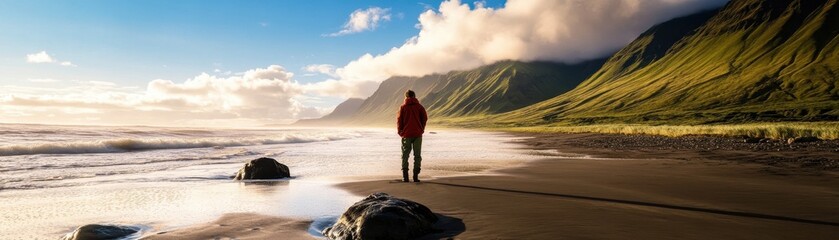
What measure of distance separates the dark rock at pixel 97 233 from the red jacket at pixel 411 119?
7.41 meters

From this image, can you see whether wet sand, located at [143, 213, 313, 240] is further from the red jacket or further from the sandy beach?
→ the red jacket

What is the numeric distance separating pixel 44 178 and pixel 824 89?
151678mm

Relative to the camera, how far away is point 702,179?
1212 centimetres

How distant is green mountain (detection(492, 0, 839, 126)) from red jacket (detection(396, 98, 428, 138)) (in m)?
103

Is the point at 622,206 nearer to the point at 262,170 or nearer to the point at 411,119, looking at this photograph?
the point at 411,119

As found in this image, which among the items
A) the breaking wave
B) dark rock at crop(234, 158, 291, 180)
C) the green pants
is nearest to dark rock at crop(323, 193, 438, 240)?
the green pants

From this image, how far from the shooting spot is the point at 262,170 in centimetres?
1340

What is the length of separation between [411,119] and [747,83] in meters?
159

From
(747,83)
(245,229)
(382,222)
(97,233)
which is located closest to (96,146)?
(97,233)

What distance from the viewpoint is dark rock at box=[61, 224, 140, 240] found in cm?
578

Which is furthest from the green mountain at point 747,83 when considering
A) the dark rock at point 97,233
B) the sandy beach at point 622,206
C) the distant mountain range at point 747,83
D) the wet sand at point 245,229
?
the dark rock at point 97,233

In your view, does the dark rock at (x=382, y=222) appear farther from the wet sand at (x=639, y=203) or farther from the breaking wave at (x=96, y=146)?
the breaking wave at (x=96, y=146)

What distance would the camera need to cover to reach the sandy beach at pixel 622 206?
5.88 m

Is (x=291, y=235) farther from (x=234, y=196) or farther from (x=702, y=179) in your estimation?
(x=702, y=179)
